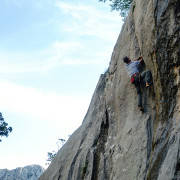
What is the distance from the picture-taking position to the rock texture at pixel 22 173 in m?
46.8

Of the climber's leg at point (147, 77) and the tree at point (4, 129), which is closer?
the climber's leg at point (147, 77)

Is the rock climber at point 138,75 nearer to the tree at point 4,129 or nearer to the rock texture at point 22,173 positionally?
the tree at point 4,129

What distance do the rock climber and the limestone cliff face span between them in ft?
0.80

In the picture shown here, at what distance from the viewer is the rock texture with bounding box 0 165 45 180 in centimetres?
4684

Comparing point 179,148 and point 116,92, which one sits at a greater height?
point 116,92

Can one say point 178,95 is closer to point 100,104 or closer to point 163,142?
point 163,142

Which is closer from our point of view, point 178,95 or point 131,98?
point 178,95

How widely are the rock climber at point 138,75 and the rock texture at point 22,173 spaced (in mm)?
40893

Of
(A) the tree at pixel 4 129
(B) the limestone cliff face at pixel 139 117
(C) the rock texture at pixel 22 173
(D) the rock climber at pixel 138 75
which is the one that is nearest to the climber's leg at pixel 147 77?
(D) the rock climber at pixel 138 75

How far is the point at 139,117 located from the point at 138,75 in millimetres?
1591

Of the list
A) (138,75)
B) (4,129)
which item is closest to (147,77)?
(138,75)

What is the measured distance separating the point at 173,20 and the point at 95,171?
6780 millimetres

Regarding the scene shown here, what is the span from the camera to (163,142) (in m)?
8.40

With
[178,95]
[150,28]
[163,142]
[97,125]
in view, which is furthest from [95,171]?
[150,28]
